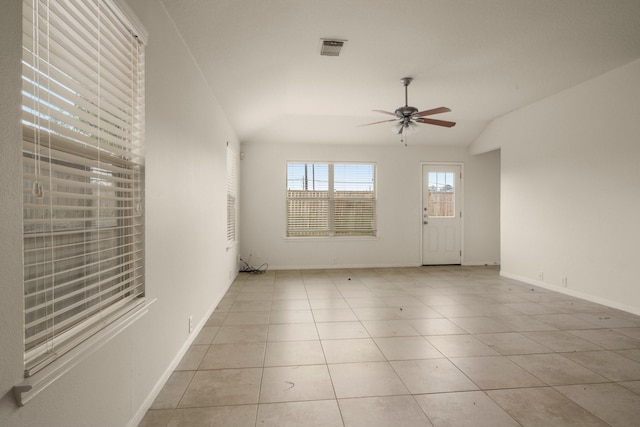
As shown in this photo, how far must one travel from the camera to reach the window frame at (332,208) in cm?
663

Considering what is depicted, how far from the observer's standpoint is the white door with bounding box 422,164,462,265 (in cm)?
691

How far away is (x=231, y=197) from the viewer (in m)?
5.36

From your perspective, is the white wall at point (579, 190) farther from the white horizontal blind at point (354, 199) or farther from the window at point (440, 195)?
the white horizontal blind at point (354, 199)

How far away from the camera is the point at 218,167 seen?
163 inches

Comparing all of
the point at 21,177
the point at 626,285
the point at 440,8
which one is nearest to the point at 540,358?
the point at 626,285

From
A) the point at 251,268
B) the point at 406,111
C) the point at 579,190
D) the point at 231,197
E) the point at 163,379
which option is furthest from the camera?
the point at 251,268

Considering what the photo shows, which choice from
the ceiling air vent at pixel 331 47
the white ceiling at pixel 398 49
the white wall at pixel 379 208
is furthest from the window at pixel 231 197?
the ceiling air vent at pixel 331 47

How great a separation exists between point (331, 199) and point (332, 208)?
19 cm

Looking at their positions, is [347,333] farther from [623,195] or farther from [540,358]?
[623,195]

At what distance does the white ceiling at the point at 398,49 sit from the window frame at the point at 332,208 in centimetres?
168

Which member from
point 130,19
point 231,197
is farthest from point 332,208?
point 130,19

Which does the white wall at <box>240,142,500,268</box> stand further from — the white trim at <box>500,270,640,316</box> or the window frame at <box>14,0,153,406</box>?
the window frame at <box>14,0,153,406</box>

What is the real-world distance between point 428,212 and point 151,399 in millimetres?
6067

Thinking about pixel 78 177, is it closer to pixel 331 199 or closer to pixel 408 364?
pixel 408 364
